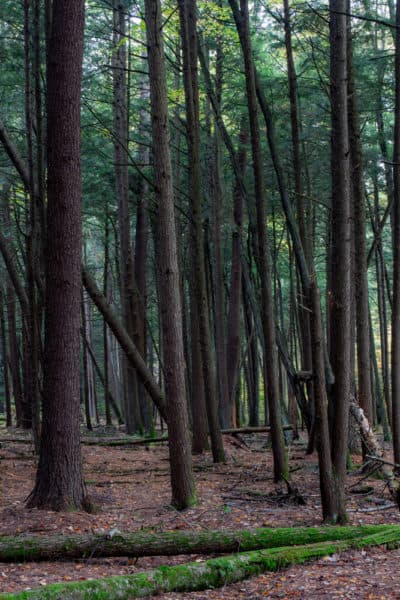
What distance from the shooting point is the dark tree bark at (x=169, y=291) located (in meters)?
7.83

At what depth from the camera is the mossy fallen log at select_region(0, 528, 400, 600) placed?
15.1ft

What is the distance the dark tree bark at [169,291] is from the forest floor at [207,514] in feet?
1.93

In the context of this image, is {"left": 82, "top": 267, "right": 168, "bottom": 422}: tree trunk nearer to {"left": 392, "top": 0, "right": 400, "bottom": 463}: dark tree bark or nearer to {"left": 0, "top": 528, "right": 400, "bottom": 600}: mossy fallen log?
{"left": 392, "top": 0, "right": 400, "bottom": 463}: dark tree bark

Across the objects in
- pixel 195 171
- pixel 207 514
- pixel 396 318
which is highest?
pixel 195 171

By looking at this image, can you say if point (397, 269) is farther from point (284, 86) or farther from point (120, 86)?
point (120, 86)

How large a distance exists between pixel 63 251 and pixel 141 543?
11.8ft

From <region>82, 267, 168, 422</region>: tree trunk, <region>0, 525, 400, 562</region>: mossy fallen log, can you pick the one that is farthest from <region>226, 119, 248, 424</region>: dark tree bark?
<region>0, 525, 400, 562</region>: mossy fallen log

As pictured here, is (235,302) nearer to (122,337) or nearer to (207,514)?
(122,337)

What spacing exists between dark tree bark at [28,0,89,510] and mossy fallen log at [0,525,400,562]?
1798 mm

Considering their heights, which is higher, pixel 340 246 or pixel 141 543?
pixel 340 246

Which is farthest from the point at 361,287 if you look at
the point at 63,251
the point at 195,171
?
the point at 63,251

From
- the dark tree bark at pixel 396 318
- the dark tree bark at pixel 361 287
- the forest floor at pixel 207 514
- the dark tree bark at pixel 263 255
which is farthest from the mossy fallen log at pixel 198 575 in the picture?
the dark tree bark at pixel 361 287

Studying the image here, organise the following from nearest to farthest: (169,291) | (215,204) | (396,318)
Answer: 1. (169,291)
2. (396,318)
3. (215,204)

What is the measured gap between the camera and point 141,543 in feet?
18.8
